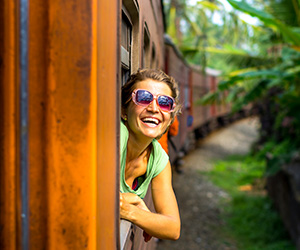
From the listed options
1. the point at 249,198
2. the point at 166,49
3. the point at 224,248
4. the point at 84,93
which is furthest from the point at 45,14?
the point at 249,198

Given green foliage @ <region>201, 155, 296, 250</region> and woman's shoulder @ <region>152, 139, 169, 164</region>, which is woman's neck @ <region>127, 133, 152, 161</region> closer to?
woman's shoulder @ <region>152, 139, 169, 164</region>

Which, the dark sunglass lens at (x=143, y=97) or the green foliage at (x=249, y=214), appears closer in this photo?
Answer: the dark sunglass lens at (x=143, y=97)

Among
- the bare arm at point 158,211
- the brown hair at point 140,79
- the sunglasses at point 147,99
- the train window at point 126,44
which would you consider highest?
the train window at point 126,44

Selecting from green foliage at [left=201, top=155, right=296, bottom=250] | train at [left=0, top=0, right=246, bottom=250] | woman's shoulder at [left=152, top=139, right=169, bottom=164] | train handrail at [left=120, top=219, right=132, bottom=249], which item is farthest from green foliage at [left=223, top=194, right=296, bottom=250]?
train at [left=0, top=0, right=246, bottom=250]

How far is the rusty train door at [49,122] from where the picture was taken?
0.86 m

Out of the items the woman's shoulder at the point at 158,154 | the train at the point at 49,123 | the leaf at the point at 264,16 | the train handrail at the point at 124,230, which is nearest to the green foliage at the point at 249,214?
A: the leaf at the point at 264,16

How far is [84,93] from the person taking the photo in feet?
2.87

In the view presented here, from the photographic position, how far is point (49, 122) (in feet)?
2.90

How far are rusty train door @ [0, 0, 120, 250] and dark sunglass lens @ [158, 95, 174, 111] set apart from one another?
1.66 ft

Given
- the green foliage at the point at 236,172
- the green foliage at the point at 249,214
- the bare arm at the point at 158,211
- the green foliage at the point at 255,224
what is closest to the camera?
the bare arm at the point at 158,211

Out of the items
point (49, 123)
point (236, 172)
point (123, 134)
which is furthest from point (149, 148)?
point (236, 172)

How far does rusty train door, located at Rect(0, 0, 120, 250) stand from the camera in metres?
0.86

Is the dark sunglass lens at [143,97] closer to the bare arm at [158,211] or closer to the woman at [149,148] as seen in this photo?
the woman at [149,148]

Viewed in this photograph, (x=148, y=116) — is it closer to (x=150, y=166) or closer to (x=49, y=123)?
(x=150, y=166)
